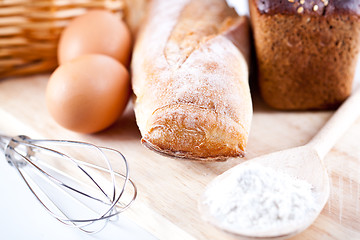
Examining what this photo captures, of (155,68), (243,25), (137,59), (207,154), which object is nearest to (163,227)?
(207,154)

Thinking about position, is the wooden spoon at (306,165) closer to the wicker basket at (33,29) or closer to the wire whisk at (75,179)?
the wire whisk at (75,179)

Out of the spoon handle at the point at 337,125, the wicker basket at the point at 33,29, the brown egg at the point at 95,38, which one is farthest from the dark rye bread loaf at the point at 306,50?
the wicker basket at the point at 33,29

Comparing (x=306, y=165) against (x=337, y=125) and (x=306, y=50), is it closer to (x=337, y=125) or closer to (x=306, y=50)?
(x=337, y=125)

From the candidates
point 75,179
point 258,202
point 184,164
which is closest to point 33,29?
point 75,179

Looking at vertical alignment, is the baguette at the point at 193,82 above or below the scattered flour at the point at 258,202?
above

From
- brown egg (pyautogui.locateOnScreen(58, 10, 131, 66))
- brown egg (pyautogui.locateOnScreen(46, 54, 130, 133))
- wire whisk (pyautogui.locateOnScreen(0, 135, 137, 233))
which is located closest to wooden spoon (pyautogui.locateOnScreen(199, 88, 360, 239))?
wire whisk (pyautogui.locateOnScreen(0, 135, 137, 233))

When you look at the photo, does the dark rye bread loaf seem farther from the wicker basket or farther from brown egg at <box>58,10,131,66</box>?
the wicker basket
